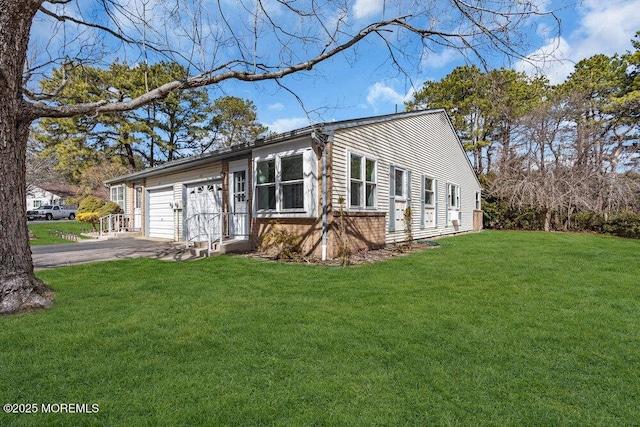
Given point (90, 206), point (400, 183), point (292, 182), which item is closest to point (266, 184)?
point (292, 182)

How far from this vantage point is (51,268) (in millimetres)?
6547

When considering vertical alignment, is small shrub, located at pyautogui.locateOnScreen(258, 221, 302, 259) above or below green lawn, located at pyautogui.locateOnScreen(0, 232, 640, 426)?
above

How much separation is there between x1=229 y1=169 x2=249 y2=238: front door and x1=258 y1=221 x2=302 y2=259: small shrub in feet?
4.51

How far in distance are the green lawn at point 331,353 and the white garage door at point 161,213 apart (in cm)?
783

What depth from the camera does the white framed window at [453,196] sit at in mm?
15062

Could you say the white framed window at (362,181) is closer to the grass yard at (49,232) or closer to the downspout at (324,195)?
the downspout at (324,195)

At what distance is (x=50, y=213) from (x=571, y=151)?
146ft

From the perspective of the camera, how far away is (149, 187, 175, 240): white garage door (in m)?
13.0

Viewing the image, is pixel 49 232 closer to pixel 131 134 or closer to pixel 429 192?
pixel 131 134

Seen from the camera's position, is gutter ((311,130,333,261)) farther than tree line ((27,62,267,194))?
No

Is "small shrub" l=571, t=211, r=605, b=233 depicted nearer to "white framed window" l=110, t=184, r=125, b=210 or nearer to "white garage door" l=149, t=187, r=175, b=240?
"white garage door" l=149, t=187, r=175, b=240

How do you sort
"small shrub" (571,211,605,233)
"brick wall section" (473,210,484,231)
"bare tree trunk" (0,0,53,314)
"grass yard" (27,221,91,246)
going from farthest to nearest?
1. "brick wall section" (473,210,484,231)
2. "small shrub" (571,211,605,233)
3. "grass yard" (27,221,91,246)
4. "bare tree trunk" (0,0,53,314)

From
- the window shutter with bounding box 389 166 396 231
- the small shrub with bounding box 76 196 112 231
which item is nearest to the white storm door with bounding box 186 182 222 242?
the window shutter with bounding box 389 166 396 231

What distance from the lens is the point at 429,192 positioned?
13.2m
